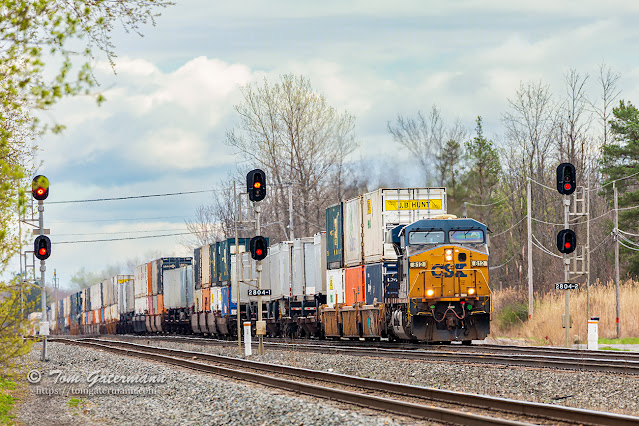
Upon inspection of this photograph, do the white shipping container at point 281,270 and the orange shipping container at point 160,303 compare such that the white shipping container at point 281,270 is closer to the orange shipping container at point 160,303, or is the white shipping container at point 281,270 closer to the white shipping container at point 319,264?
the white shipping container at point 319,264

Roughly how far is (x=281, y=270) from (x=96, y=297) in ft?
155

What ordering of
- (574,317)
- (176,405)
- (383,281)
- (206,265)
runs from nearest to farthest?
(176,405), (383,281), (574,317), (206,265)

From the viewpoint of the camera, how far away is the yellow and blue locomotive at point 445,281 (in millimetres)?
23219

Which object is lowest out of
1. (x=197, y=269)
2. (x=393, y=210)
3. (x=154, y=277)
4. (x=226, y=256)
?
(x=154, y=277)

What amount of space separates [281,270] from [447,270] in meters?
15.8

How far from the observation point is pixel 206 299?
44.6 metres

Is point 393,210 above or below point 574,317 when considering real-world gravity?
above

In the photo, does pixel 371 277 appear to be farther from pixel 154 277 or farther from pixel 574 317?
pixel 154 277

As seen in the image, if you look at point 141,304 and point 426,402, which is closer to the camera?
point 426,402

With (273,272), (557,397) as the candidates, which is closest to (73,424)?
(557,397)

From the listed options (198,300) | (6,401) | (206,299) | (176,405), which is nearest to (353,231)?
(176,405)

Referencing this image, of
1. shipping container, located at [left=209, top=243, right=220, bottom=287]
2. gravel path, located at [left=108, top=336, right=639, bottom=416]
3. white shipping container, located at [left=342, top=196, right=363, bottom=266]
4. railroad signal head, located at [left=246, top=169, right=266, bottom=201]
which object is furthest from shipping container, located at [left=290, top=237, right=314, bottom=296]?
gravel path, located at [left=108, top=336, right=639, bottom=416]

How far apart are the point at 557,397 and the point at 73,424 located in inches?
290

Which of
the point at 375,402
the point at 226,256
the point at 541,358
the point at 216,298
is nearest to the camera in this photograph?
the point at 375,402
